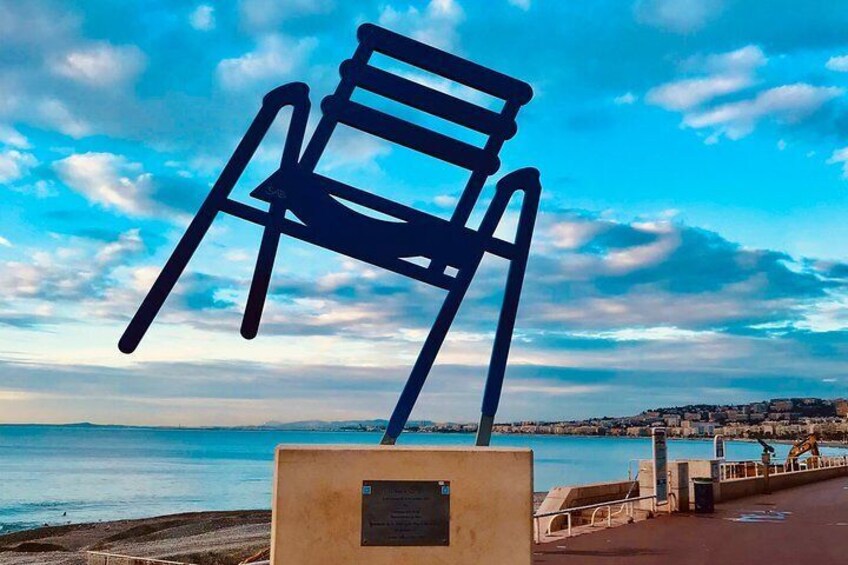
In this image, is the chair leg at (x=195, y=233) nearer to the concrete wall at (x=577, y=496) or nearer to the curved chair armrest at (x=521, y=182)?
the curved chair armrest at (x=521, y=182)

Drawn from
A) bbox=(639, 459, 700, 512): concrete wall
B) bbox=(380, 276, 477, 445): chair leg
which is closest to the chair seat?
bbox=(380, 276, 477, 445): chair leg

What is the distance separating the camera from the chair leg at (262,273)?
8930mm

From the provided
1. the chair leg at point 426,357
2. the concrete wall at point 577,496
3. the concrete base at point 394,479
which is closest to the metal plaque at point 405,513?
the concrete base at point 394,479

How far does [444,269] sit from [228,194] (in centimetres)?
267

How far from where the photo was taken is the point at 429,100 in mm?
9633

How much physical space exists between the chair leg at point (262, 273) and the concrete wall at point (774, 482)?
1630cm

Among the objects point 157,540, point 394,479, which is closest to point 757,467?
point 157,540

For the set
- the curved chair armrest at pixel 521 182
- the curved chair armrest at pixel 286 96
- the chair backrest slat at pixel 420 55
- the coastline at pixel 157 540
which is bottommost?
the coastline at pixel 157 540

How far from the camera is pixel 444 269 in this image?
374 inches

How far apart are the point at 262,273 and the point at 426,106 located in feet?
9.28

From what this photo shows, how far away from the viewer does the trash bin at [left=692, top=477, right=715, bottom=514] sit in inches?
716

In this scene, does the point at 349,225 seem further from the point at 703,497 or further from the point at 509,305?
the point at 703,497

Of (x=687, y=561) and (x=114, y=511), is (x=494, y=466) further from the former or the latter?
(x=114, y=511)

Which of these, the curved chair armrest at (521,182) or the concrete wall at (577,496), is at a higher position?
the curved chair armrest at (521,182)
